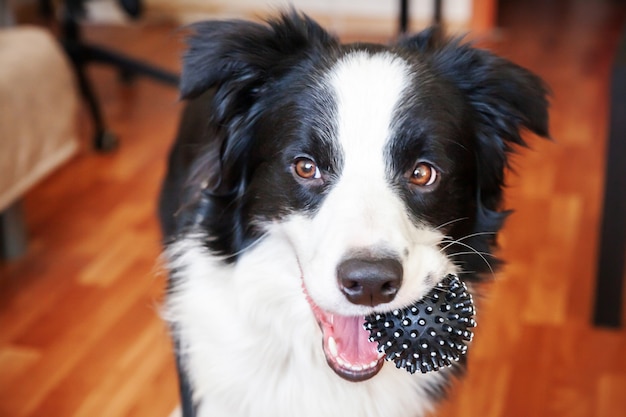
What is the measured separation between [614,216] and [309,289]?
118cm

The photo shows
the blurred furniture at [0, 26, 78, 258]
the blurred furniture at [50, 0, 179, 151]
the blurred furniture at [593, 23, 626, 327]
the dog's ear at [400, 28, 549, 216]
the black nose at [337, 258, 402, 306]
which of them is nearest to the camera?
the black nose at [337, 258, 402, 306]

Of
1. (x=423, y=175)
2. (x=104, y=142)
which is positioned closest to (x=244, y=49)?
(x=423, y=175)

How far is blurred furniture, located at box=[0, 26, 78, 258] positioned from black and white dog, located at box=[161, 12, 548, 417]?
0.96m

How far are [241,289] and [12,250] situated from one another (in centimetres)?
135

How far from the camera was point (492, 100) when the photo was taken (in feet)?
4.68

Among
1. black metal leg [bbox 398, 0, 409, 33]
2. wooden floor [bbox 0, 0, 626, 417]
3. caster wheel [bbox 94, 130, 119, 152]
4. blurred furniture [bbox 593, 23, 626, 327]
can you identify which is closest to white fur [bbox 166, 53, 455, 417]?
wooden floor [bbox 0, 0, 626, 417]

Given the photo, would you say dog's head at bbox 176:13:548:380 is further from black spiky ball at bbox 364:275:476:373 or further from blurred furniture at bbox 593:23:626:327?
blurred furniture at bbox 593:23:626:327

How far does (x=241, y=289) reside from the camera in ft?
4.86

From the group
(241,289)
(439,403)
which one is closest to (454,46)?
(241,289)

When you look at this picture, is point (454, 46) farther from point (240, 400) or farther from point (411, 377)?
point (240, 400)

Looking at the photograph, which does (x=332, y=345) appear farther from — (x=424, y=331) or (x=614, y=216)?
(x=614, y=216)

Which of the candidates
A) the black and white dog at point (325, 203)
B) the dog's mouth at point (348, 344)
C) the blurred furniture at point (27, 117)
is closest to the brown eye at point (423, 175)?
the black and white dog at point (325, 203)

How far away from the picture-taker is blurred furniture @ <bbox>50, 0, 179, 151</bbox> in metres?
3.24

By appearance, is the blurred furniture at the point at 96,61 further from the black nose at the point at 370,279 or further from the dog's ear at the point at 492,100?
the black nose at the point at 370,279
